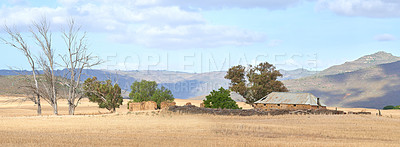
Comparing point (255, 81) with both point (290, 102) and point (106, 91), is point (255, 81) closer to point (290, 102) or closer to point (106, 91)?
point (290, 102)

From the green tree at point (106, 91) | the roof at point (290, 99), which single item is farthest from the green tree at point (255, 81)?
the green tree at point (106, 91)

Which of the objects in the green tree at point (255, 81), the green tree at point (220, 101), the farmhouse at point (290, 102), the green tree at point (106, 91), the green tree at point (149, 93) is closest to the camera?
the green tree at point (220, 101)

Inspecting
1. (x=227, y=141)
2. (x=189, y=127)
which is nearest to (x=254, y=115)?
(x=189, y=127)

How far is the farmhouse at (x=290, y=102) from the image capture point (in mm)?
59594

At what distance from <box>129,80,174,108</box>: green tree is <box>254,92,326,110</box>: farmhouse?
13.7 metres

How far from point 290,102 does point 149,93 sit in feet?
69.3

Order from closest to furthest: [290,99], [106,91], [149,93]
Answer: [106,91]
[290,99]
[149,93]

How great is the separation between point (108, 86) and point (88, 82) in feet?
9.57

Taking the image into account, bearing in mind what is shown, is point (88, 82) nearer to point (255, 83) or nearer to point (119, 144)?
point (255, 83)

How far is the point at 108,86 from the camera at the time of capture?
58.7 metres

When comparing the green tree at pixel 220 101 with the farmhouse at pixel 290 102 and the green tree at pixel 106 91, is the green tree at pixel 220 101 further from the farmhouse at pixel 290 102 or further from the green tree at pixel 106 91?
the green tree at pixel 106 91

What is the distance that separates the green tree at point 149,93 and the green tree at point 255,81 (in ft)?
46.4

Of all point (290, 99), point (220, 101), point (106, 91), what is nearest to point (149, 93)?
point (106, 91)

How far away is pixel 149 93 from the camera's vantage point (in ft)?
213
